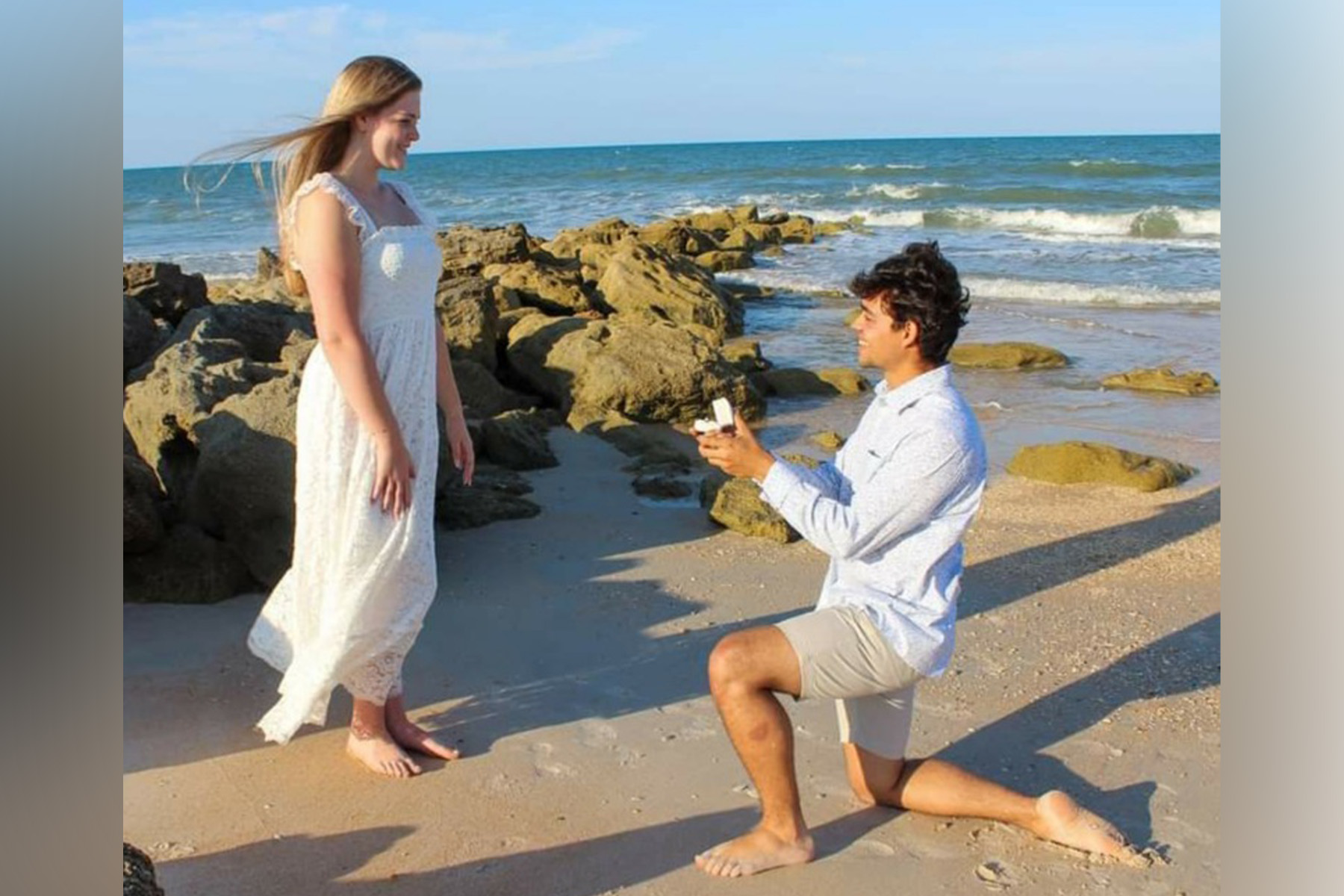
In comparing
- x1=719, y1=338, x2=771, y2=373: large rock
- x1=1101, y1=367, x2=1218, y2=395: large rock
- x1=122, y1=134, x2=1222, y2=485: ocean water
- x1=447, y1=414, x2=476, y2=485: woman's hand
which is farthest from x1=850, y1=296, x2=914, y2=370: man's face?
x1=1101, y1=367, x2=1218, y2=395: large rock

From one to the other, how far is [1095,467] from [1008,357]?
451cm

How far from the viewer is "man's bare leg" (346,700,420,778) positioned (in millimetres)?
3898

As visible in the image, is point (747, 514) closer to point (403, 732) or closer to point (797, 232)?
point (403, 732)

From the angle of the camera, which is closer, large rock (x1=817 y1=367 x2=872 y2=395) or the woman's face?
the woman's face

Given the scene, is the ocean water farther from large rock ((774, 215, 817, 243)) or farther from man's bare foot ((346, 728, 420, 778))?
man's bare foot ((346, 728, 420, 778))

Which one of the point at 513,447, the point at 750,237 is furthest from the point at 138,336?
the point at 750,237

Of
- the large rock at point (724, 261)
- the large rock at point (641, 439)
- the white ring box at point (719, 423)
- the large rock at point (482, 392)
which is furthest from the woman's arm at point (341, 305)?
the large rock at point (724, 261)

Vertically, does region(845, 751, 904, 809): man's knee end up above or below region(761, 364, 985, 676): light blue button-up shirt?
below

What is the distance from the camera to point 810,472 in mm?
3479

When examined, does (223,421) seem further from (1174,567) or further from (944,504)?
(1174,567)

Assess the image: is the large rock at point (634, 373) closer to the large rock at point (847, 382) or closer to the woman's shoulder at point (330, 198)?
the large rock at point (847, 382)

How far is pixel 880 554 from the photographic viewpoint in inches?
133

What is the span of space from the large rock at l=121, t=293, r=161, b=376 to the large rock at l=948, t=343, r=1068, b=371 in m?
6.57
